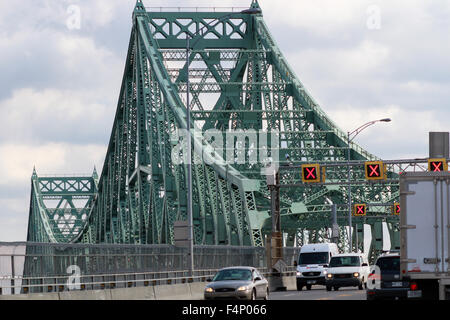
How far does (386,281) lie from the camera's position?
31.2 meters

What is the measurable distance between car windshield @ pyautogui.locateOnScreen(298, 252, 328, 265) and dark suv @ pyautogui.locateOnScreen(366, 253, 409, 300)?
1871 centimetres

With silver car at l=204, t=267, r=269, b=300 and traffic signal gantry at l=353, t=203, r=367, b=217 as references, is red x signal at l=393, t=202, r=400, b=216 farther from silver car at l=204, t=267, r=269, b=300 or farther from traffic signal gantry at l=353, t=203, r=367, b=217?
silver car at l=204, t=267, r=269, b=300

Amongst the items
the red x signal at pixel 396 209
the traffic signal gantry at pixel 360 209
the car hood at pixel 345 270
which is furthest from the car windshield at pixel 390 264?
the traffic signal gantry at pixel 360 209

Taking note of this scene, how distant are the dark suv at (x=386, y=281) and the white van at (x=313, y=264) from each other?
17.4 metres

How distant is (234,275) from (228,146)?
51098mm

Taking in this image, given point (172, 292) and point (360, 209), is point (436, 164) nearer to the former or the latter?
point (172, 292)

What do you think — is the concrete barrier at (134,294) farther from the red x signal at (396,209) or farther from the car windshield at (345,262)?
the red x signal at (396,209)

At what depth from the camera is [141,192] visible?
95688mm

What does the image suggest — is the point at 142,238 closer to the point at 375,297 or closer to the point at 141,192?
the point at 141,192

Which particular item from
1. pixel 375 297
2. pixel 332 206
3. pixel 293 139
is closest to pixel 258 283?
pixel 375 297
